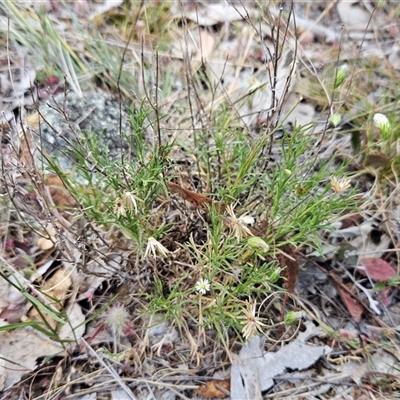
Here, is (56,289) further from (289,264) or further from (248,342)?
(289,264)

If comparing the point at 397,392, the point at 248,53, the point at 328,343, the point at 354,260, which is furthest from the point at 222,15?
the point at 397,392

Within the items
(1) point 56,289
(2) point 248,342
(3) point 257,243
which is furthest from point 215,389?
(1) point 56,289

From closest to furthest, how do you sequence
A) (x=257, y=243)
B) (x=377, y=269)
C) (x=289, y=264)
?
1. (x=257, y=243)
2. (x=289, y=264)
3. (x=377, y=269)

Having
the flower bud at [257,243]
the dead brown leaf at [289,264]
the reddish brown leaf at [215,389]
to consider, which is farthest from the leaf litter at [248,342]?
the flower bud at [257,243]

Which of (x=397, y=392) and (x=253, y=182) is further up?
(x=253, y=182)

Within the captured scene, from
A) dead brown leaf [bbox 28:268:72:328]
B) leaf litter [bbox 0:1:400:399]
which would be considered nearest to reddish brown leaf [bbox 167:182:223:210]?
leaf litter [bbox 0:1:400:399]

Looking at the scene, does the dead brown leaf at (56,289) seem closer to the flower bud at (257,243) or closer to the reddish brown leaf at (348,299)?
the flower bud at (257,243)

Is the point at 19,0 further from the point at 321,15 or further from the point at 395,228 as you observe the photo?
the point at 395,228
